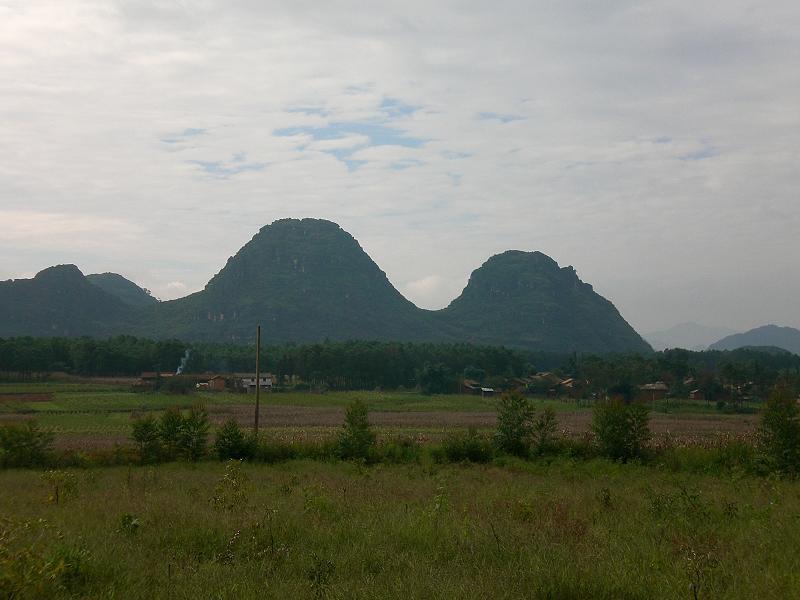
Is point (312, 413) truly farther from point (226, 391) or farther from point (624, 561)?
point (624, 561)

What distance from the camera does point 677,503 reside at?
14.5m

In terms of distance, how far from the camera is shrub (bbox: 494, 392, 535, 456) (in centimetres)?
3388

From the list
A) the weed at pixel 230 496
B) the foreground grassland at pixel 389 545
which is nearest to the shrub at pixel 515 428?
the foreground grassland at pixel 389 545

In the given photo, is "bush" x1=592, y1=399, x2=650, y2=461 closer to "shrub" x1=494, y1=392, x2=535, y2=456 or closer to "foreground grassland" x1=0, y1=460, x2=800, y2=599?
"shrub" x1=494, y1=392, x2=535, y2=456

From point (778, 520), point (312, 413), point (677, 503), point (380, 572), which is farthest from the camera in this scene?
point (312, 413)

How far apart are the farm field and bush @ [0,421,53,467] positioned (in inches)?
302

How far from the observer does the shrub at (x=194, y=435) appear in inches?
1240

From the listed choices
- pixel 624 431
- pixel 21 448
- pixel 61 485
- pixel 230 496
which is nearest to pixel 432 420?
pixel 624 431

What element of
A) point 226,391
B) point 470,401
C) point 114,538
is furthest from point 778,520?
point 226,391

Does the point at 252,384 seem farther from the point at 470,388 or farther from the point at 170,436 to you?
the point at 170,436

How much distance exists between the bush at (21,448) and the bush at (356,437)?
12551 millimetres

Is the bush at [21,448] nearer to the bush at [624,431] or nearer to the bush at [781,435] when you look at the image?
the bush at [624,431]

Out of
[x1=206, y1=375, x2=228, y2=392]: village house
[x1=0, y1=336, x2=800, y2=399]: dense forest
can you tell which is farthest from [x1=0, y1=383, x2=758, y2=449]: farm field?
[x1=0, y1=336, x2=800, y2=399]: dense forest

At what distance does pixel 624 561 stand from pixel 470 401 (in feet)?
277
